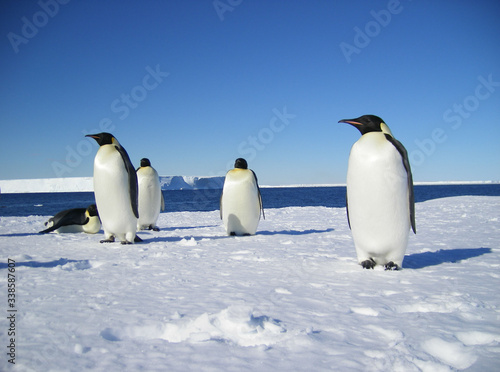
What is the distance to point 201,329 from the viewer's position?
193 centimetres

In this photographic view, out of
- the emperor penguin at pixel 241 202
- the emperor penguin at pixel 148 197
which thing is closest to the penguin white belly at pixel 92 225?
the emperor penguin at pixel 148 197

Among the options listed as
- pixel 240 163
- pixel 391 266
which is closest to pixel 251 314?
pixel 391 266

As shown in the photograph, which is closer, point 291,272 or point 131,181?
point 291,272

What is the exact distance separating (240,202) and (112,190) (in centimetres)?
233

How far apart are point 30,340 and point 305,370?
4.44 feet

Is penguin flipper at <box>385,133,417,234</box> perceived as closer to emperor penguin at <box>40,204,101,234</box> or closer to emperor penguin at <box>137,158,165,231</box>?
emperor penguin at <box>137,158,165,231</box>

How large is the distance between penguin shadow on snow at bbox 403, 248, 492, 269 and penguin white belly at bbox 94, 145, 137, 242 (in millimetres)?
3962

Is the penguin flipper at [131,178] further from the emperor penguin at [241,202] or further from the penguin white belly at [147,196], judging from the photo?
the penguin white belly at [147,196]

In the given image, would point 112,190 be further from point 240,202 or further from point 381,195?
point 381,195

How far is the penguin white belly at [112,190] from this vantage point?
5.29 meters

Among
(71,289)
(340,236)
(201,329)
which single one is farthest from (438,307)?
(340,236)

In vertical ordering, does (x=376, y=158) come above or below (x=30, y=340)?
above

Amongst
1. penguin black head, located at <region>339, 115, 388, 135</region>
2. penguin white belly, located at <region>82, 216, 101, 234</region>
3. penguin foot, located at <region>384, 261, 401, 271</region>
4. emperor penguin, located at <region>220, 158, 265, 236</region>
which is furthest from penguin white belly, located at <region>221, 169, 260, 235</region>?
penguin foot, located at <region>384, 261, 401, 271</region>

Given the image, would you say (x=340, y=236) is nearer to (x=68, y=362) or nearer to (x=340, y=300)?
(x=340, y=300)
